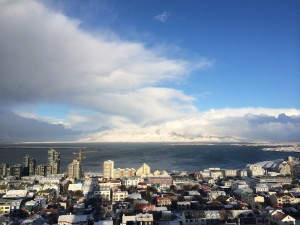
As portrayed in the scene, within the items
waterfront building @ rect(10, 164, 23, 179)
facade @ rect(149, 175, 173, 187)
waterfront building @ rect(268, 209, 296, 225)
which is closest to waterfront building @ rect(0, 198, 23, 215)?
waterfront building @ rect(268, 209, 296, 225)

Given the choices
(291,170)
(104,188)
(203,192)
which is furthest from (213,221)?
(291,170)

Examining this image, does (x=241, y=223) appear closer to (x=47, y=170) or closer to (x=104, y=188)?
(x=104, y=188)

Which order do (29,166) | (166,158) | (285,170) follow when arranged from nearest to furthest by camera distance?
(285,170), (29,166), (166,158)

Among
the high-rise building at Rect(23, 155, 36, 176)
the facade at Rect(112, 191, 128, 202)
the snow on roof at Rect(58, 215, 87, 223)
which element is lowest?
the facade at Rect(112, 191, 128, 202)

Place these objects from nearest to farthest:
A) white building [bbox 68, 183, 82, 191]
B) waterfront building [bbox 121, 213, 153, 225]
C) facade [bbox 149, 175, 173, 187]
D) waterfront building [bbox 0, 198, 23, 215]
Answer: waterfront building [bbox 121, 213, 153, 225], waterfront building [bbox 0, 198, 23, 215], white building [bbox 68, 183, 82, 191], facade [bbox 149, 175, 173, 187]

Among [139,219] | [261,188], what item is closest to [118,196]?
[139,219]

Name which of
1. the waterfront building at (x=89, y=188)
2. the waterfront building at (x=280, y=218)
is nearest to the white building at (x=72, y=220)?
the waterfront building at (x=89, y=188)

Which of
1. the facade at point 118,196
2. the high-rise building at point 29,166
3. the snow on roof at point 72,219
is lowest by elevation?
the facade at point 118,196

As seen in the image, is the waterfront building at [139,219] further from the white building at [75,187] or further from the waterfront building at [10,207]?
the white building at [75,187]

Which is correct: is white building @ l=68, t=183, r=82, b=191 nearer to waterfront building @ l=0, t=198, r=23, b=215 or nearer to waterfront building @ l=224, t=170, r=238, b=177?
waterfront building @ l=0, t=198, r=23, b=215

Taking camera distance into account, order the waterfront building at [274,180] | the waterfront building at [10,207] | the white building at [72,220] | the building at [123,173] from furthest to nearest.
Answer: the building at [123,173], the waterfront building at [274,180], the waterfront building at [10,207], the white building at [72,220]

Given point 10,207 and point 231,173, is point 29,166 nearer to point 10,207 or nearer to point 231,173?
point 10,207
